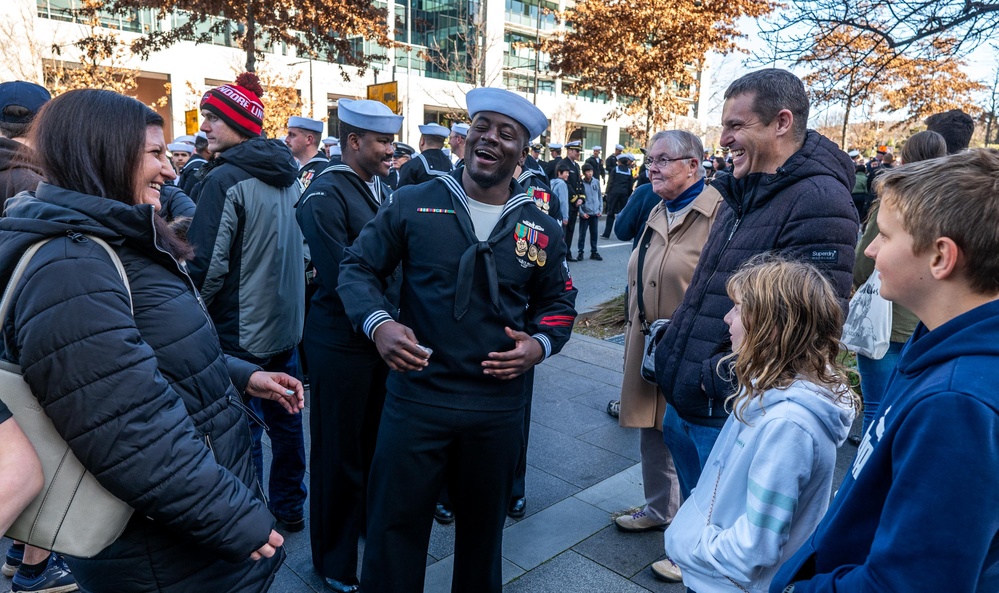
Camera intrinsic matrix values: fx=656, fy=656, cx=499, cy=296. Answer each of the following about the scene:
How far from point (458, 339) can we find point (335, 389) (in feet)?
3.23

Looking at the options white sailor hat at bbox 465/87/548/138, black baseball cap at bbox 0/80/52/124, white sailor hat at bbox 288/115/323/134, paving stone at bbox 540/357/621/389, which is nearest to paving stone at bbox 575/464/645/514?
paving stone at bbox 540/357/621/389

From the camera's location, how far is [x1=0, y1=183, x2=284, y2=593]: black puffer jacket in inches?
56.7

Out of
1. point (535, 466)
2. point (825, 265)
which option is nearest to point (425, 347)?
point (825, 265)

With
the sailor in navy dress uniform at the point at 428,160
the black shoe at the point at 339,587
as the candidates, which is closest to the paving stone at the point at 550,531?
the black shoe at the point at 339,587

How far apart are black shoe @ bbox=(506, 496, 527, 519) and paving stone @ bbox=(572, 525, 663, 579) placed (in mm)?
444

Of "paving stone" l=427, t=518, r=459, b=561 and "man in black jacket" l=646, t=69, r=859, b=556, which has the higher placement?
"man in black jacket" l=646, t=69, r=859, b=556

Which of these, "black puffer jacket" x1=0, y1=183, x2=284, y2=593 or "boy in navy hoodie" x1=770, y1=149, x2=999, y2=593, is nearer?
"boy in navy hoodie" x1=770, y1=149, x2=999, y2=593

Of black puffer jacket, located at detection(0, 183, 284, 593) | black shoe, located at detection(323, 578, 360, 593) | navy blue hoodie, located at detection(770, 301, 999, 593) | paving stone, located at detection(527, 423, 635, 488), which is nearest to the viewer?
navy blue hoodie, located at detection(770, 301, 999, 593)

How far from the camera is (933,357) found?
3.93 feet

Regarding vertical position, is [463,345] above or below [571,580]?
above

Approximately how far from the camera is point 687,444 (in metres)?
2.73

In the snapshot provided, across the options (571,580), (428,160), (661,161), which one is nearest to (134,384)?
(571,580)

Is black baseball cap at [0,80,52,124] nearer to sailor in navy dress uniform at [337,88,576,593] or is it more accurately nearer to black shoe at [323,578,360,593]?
sailor in navy dress uniform at [337,88,576,593]

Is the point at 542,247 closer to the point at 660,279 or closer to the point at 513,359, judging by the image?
the point at 513,359
